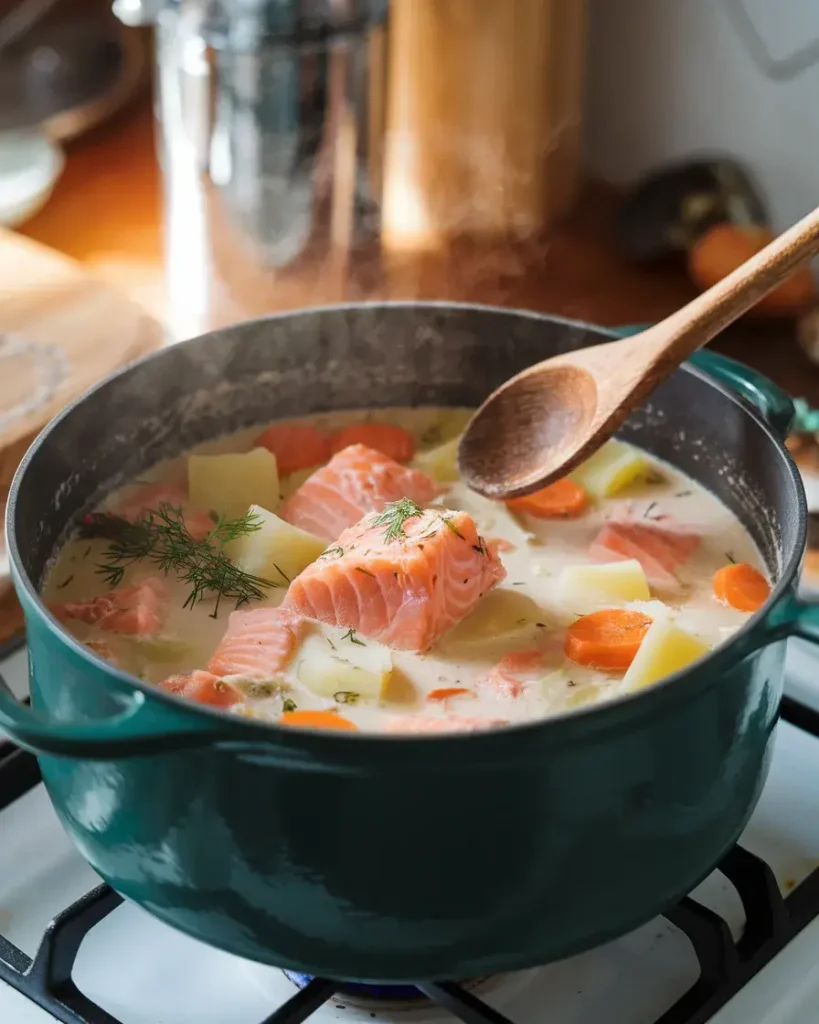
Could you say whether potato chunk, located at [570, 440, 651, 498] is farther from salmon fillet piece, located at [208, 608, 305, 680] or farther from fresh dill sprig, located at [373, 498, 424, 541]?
salmon fillet piece, located at [208, 608, 305, 680]

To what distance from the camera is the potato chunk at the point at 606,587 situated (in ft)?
4.29

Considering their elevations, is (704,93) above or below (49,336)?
above

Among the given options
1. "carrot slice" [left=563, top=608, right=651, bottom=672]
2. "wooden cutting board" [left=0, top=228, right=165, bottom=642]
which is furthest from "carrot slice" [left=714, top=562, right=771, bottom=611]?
"wooden cutting board" [left=0, top=228, right=165, bottom=642]

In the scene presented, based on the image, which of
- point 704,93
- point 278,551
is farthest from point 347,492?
point 704,93

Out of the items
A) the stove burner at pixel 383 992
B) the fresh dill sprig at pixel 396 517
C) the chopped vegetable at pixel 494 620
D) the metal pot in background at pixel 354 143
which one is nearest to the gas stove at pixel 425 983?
the stove burner at pixel 383 992

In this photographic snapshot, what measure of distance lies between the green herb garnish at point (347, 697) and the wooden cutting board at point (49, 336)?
2.06 ft

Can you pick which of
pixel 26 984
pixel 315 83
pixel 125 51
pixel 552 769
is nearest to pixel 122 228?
pixel 125 51

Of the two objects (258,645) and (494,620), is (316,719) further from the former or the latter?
(494,620)

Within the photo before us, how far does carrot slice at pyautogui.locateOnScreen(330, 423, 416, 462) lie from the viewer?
61.2 inches

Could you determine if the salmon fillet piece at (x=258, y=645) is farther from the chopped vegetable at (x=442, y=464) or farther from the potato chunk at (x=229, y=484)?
the chopped vegetable at (x=442, y=464)

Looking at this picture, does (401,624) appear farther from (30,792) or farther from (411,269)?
(411,269)

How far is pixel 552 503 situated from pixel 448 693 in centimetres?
35

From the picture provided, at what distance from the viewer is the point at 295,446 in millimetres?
1541

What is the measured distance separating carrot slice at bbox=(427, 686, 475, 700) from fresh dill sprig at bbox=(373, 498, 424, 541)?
14 cm
